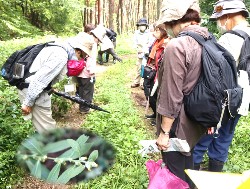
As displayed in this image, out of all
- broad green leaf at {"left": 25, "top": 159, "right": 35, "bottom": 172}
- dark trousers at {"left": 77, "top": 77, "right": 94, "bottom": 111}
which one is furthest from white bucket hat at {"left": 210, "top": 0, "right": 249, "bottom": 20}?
dark trousers at {"left": 77, "top": 77, "right": 94, "bottom": 111}

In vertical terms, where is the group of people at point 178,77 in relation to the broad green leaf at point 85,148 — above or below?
above

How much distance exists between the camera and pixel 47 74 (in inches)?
117

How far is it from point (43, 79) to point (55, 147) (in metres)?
1.04

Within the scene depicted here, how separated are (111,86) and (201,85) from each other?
211 inches

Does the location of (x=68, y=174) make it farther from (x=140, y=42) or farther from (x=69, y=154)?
(x=140, y=42)

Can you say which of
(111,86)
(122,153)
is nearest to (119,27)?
(111,86)

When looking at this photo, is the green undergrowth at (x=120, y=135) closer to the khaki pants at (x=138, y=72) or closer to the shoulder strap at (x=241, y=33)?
the khaki pants at (x=138, y=72)

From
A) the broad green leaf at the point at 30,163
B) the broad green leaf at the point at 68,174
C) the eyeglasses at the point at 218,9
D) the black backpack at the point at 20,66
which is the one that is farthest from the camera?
the broad green leaf at the point at 30,163

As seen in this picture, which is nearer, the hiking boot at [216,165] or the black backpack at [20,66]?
the black backpack at [20,66]

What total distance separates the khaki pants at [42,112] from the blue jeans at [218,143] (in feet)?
5.82

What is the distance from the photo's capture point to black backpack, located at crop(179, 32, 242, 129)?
2.11 m

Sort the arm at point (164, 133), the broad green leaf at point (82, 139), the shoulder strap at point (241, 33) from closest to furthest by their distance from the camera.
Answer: the arm at point (164, 133) → the shoulder strap at point (241, 33) → the broad green leaf at point (82, 139)

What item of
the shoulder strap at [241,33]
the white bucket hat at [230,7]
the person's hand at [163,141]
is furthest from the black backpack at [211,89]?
the white bucket hat at [230,7]

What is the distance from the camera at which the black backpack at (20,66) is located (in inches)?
122
